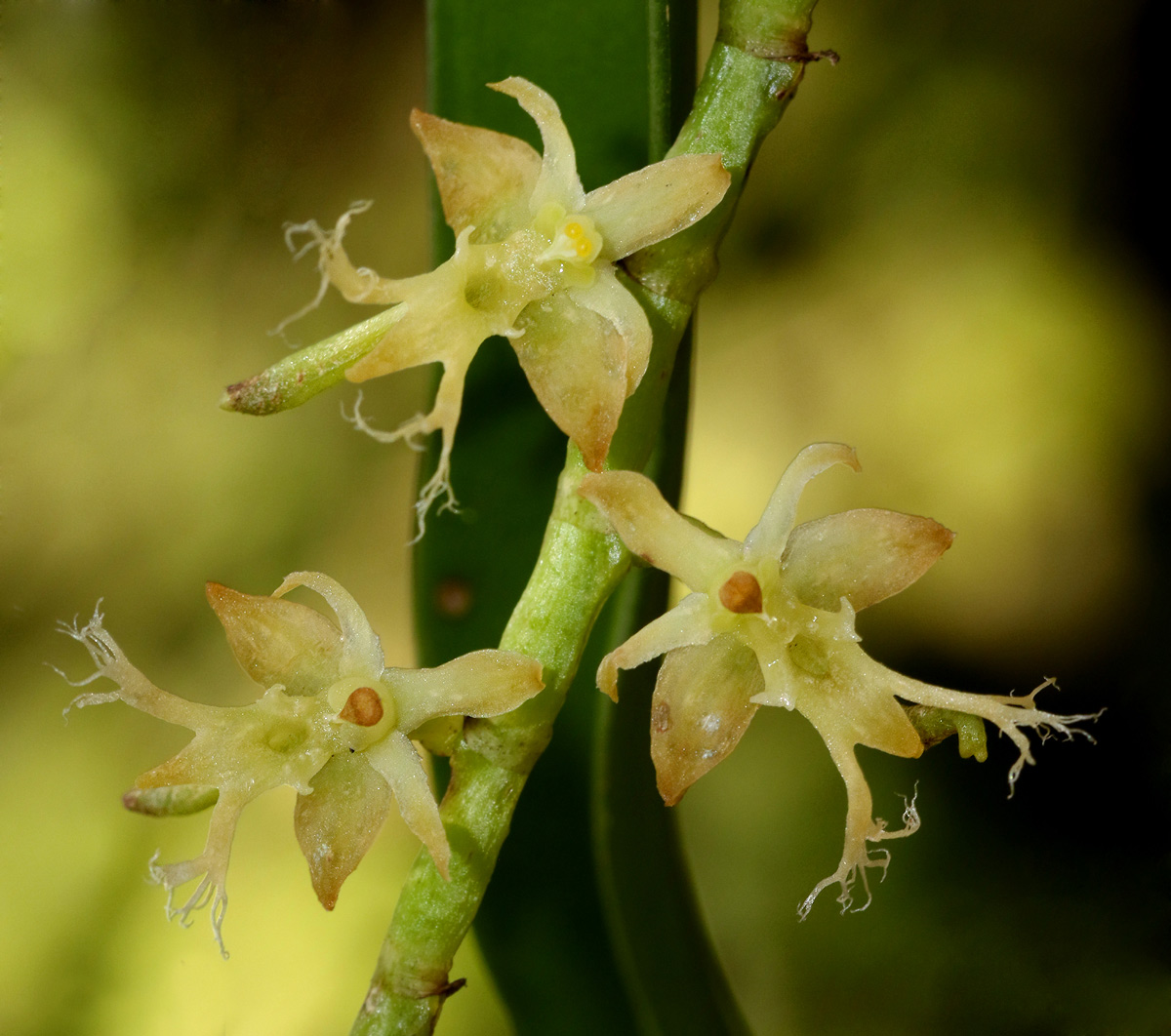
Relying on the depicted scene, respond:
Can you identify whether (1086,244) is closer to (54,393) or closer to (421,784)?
Answer: (421,784)

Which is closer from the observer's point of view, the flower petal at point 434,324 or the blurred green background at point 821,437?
the flower petal at point 434,324

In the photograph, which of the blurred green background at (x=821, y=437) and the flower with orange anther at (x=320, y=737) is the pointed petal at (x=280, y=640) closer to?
the flower with orange anther at (x=320, y=737)

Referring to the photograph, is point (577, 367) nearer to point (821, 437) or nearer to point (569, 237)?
point (569, 237)

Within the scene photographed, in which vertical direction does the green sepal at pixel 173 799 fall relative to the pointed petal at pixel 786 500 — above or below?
below

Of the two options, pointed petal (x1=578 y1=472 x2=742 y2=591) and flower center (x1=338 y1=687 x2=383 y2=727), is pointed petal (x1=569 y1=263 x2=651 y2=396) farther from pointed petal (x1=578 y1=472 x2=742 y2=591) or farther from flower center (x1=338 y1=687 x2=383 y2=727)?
flower center (x1=338 y1=687 x2=383 y2=727)

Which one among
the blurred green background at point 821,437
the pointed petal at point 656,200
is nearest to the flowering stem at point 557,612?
the pointed petal at point 656,200

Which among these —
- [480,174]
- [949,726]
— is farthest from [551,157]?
[949,726]

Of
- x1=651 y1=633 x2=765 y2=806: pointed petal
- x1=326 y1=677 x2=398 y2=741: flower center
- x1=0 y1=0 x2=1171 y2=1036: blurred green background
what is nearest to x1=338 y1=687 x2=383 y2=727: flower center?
x1=326 y1=677 x2=398 y2=741: flower center
